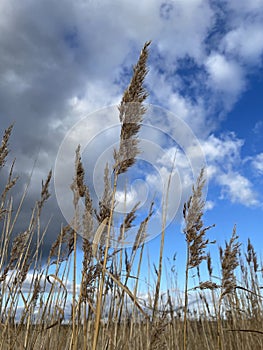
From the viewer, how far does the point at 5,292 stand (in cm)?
257

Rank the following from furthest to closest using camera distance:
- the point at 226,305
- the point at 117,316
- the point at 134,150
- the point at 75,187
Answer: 1. the point at 226,305
2. the point at 117,316
3. the point at 75,187
4. the point at 134,150

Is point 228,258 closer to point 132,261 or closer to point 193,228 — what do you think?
point 193,228

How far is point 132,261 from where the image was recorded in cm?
200

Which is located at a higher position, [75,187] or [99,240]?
[75,187]

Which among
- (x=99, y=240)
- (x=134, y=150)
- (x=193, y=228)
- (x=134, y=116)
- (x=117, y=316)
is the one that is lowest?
(x=117, y=316)

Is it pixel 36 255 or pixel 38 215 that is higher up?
pixel 38 215

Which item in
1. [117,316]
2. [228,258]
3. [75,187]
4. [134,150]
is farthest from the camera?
[117,316]

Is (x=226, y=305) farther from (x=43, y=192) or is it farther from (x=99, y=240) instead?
(x=99, y=240)

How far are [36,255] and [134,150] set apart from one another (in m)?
1.66

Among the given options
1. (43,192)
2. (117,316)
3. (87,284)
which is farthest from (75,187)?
(43,192)

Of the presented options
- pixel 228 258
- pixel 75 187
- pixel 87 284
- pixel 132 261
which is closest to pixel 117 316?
pixel 132 261

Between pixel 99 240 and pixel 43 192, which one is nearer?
pixel 99 240

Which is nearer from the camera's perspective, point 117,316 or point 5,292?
point 117,316

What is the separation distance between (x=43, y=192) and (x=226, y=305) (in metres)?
3.32
